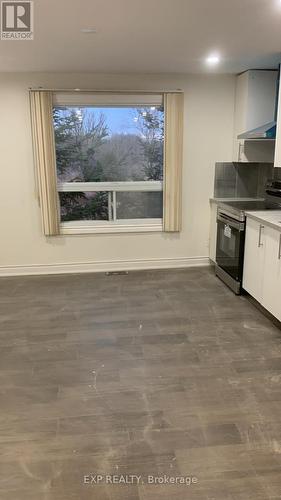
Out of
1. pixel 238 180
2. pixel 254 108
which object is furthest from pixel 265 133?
pixel 238 180

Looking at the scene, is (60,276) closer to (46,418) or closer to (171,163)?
(171,163)

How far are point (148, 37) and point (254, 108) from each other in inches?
73.3

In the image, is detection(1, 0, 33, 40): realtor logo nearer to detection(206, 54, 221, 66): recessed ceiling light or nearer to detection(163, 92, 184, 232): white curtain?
detection(206, 54, 221, 66): recessed ceiling light

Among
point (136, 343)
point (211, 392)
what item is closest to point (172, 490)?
point (211, 392)

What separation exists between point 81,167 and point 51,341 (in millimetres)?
2449

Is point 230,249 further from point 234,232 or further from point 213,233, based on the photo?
point 213,233

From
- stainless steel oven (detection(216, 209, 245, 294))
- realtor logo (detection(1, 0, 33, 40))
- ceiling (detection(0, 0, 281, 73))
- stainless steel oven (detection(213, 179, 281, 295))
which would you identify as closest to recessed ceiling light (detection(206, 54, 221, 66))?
ceiling (detection(0, 0, 281, 73))

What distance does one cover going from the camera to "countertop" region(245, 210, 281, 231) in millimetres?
3324

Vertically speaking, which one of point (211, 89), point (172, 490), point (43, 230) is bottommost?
point (172, 490)

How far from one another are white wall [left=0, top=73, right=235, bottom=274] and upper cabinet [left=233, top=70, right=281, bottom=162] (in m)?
0.24

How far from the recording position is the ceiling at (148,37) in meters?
2.41

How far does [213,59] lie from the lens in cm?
385

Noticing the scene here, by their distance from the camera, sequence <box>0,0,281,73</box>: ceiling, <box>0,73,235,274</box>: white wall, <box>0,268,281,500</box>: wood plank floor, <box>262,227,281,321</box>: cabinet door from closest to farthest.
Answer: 1. <box>0,268,281,500</box>: wood plank floor
2. <box>0,0,281,73</box>: ceiling
3. <box>262,227,281,321</box>: cabinet door
4. <box>0,73,235,274</box>: white wall

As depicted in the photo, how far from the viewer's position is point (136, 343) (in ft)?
10.4
